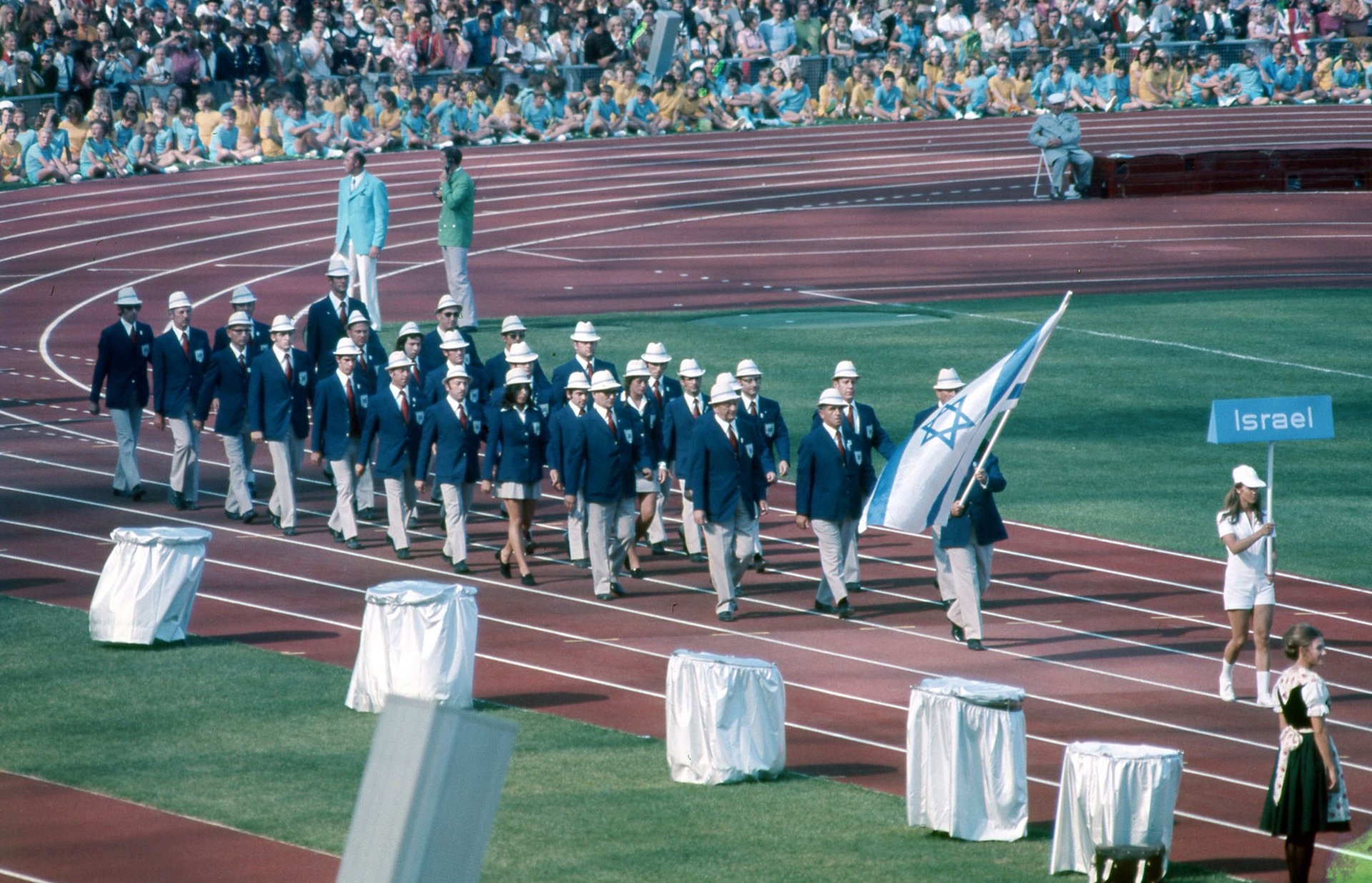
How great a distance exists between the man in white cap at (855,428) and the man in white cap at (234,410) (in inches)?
181

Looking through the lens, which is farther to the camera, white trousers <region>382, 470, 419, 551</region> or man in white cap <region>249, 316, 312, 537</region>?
man in white cap <region>249, 316, 312, 537</region>

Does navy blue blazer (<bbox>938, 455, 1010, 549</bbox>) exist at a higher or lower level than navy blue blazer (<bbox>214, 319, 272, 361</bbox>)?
lower

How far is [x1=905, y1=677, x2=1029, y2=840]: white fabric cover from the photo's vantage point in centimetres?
931

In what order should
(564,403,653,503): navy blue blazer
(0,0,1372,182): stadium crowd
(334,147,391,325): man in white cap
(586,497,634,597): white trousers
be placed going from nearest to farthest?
(586,497,634,597): white trousers
(564,403,653,503): navy blue blazer
(334,147,391,325): man in white cap
(0,0,1372,182): stadium crowd

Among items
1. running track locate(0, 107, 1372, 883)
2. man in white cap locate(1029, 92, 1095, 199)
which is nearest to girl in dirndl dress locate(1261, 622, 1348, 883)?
running track locate(0, 107, 1372, 883)

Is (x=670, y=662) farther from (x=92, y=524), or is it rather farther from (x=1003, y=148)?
(x=1003, y=148)

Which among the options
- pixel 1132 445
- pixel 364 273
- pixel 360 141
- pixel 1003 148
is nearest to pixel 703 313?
pixel 364 273

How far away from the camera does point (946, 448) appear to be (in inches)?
475

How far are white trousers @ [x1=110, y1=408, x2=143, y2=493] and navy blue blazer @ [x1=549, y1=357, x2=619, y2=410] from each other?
11.1 feet

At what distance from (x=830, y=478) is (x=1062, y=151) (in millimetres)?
18915

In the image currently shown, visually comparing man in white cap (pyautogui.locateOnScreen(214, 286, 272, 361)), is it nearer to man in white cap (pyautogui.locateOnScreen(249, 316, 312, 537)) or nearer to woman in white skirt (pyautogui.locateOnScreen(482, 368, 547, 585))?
man in white cap (pyautogui.locateOnScreen(249, 316, 312, 537))

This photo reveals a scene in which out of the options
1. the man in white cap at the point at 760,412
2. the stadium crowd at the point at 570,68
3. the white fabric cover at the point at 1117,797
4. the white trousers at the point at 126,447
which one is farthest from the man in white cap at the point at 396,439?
the stadium crowd at the point at 570,68

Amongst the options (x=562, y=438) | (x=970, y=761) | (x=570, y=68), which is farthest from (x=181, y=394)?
(x=570, y=68)

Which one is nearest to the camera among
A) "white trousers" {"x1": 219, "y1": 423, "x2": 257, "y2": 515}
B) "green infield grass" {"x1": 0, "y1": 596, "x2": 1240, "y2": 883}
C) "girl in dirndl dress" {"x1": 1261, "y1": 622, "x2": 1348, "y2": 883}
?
"girl in dirndl dress" {"x1": 1261, "y1": 622, "x2": 1348, "y2": 883}
